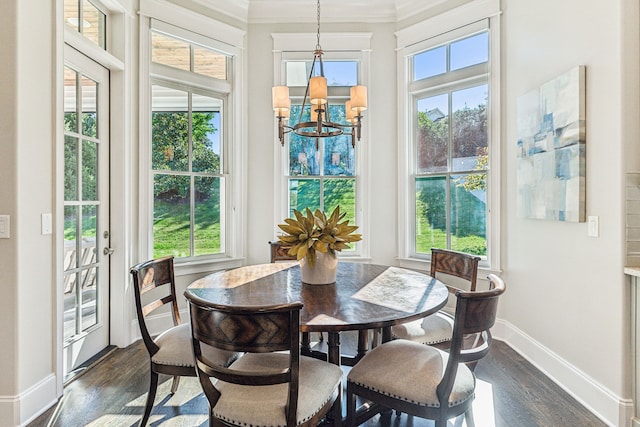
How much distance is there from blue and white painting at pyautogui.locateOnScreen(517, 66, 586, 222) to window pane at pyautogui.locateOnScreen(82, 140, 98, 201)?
11.1ft

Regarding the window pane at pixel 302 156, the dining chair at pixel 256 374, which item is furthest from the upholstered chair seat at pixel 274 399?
the window pane at pixel 302 156

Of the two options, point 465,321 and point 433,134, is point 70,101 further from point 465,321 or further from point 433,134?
point 433,134

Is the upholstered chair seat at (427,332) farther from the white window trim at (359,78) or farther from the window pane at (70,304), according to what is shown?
the window pane at (70,304)

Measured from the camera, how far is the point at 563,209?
95.0 inches

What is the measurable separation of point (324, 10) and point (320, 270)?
300 cm

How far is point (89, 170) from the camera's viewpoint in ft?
9.26


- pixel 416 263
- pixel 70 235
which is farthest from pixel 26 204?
pixel 416 263

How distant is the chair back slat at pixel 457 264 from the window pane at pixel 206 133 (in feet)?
7.67

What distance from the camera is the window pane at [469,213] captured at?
135 inches

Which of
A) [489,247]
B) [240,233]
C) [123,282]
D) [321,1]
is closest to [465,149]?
[489,247]

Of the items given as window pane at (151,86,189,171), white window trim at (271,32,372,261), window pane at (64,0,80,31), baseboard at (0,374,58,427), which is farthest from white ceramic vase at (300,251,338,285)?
window pane at (64,0,80,31)

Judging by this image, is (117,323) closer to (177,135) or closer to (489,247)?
(177,135)

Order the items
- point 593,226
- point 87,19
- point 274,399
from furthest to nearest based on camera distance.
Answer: point 87,19
point 593,226
point 274,399

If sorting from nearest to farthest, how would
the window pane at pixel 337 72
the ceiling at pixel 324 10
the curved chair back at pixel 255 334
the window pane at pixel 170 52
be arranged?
the curved chair back at pixel 255 334 → the window pane at pixel 170 52 → the ceiling at pixel 324 10 → the window pane at pixel 337 72
